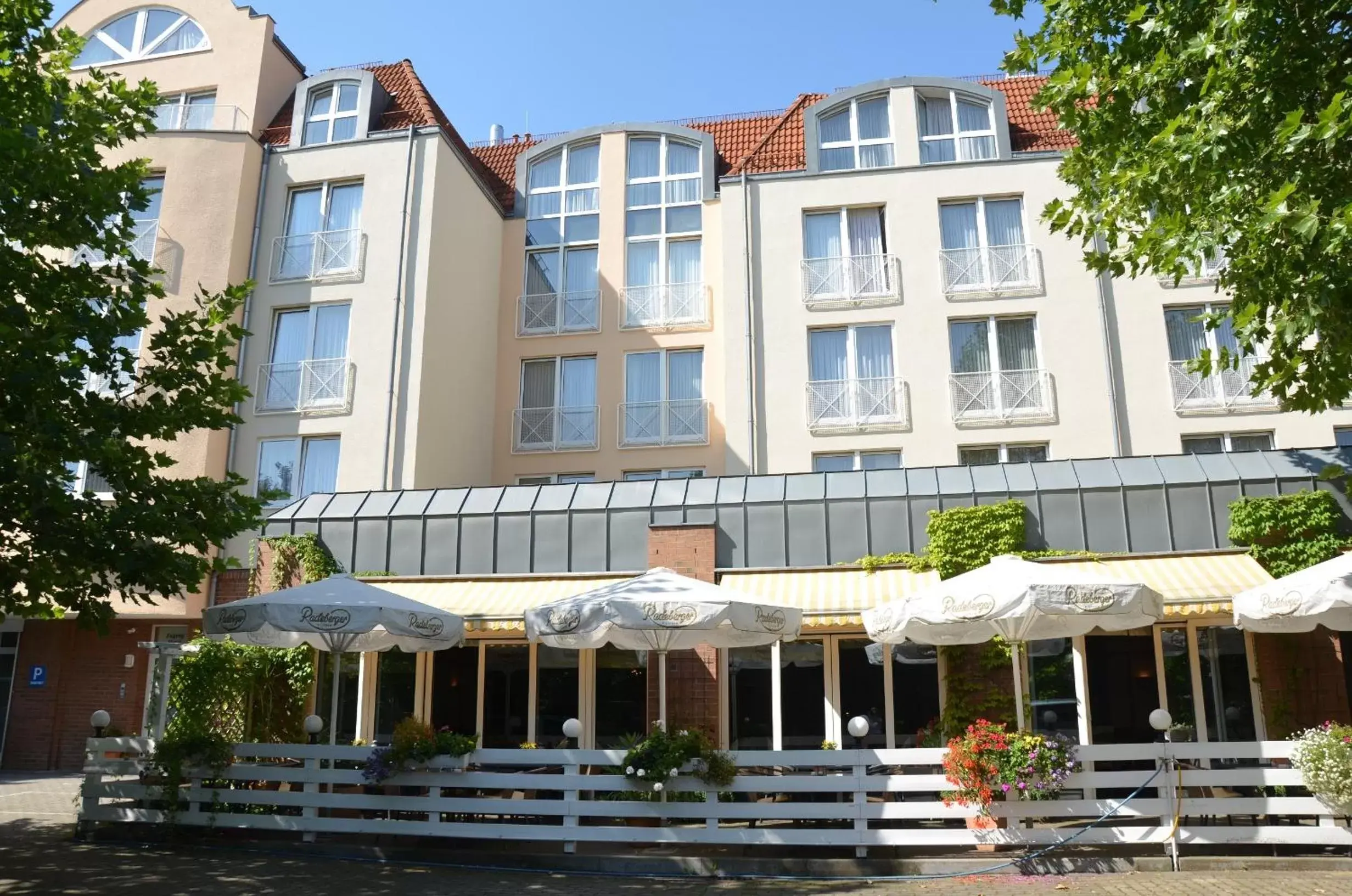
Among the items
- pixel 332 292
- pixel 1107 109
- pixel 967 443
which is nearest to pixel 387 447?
pixel 332 292

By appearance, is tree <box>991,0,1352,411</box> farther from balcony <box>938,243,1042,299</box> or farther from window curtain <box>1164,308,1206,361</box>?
window curtain <box>1164,308,1206,361</box>

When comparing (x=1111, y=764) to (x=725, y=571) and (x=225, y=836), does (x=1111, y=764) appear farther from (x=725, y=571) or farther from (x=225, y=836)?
(x=225, y=836)

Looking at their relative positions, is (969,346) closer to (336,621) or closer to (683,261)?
(683,261)

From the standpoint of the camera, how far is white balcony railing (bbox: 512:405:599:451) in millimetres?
26297

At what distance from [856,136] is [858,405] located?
280 inches

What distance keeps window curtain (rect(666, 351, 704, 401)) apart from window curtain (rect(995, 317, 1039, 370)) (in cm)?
708

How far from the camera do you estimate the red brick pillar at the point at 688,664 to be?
1574cm

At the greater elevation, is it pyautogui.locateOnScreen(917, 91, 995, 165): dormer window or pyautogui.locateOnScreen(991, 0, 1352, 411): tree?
pyautogui.locateOnScreen(917, 91, 995, 165): dormer window

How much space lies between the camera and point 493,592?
55.4ft

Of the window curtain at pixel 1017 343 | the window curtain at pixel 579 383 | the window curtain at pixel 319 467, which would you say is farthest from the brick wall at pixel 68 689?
the window curtain at pixel 1017 343

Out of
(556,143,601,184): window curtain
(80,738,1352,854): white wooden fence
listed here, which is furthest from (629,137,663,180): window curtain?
(80,738,1352,854): white wooden fence

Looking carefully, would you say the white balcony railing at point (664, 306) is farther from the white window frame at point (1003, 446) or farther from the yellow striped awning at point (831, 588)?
the yellow striped awning at point (831, 588)

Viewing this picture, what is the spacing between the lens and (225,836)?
497 inches

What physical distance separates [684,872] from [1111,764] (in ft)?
23.6
